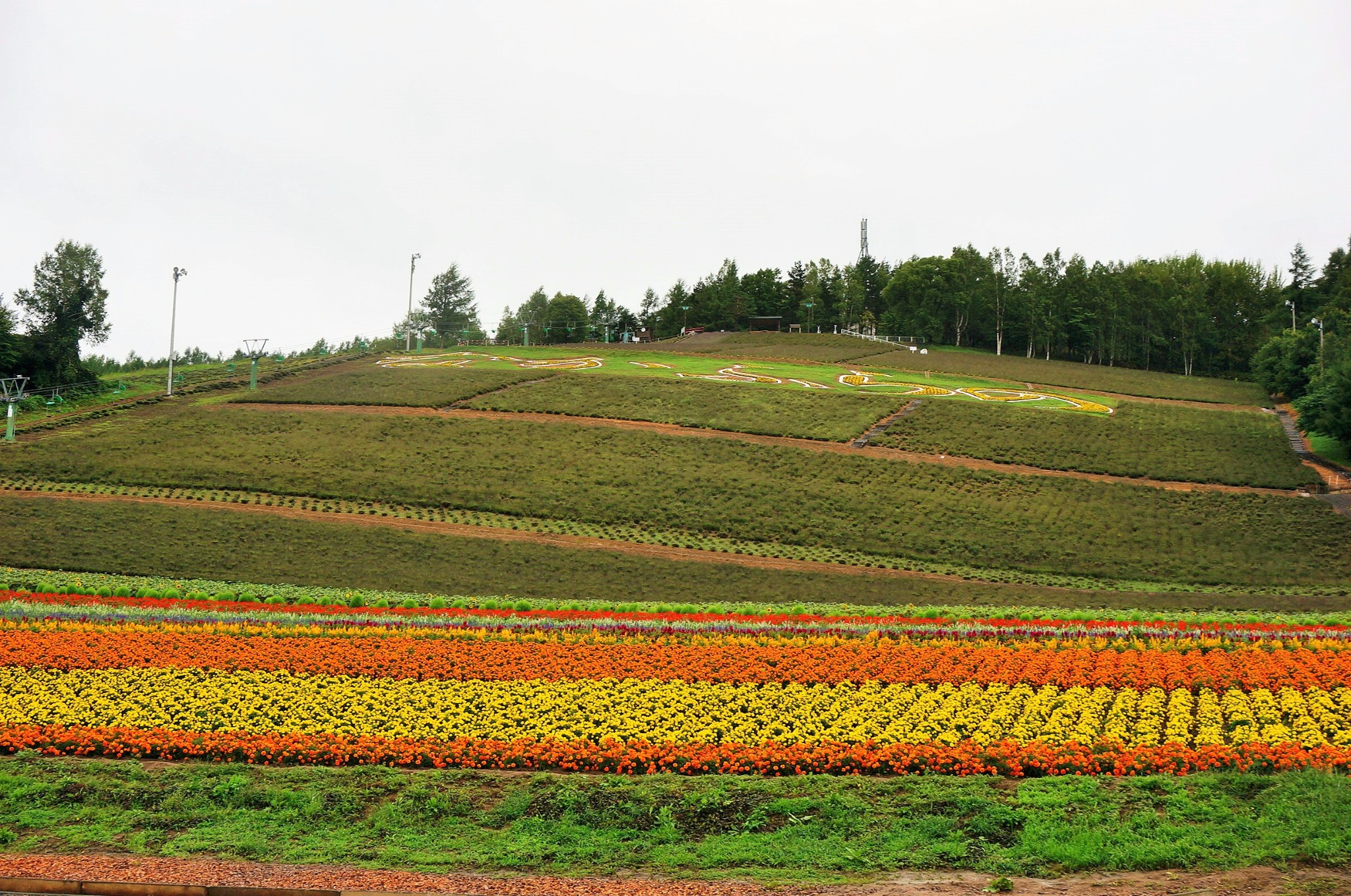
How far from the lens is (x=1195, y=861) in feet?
43.3

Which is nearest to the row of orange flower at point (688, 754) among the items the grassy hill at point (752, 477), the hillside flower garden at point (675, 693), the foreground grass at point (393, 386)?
the hillside flower garden at point (675, 693)

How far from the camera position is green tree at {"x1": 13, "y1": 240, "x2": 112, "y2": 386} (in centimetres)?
6719

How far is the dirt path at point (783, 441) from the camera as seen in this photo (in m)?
51.5

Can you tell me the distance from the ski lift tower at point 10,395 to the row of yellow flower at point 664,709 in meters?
37.4

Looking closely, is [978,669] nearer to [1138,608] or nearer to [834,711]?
[834,711]

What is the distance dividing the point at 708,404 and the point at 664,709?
4808 cm

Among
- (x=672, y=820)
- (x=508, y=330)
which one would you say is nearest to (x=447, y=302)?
(x=508, y=330)

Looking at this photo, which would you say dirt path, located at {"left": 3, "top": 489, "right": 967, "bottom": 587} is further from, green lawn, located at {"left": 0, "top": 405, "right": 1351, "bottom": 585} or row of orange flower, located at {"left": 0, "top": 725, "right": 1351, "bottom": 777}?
row of orange flower, located at {"left": 0, "top": 725, "right": 1351, "bottom": 777}

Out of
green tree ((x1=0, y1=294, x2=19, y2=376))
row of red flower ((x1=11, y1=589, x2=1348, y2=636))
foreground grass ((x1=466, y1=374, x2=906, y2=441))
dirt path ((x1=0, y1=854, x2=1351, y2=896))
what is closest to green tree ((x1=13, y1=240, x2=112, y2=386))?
green tree ((x1=0, y1=294, x2=19, y2=376))

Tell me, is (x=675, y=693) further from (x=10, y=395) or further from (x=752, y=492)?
(x=10, y=395)

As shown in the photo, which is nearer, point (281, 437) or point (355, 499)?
point (355, 499)

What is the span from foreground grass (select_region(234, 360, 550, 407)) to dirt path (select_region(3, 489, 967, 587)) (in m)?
22.0

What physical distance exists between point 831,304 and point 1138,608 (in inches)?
4400

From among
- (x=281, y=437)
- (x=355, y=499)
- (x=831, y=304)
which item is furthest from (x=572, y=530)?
Answer: (x=831, y=304)
